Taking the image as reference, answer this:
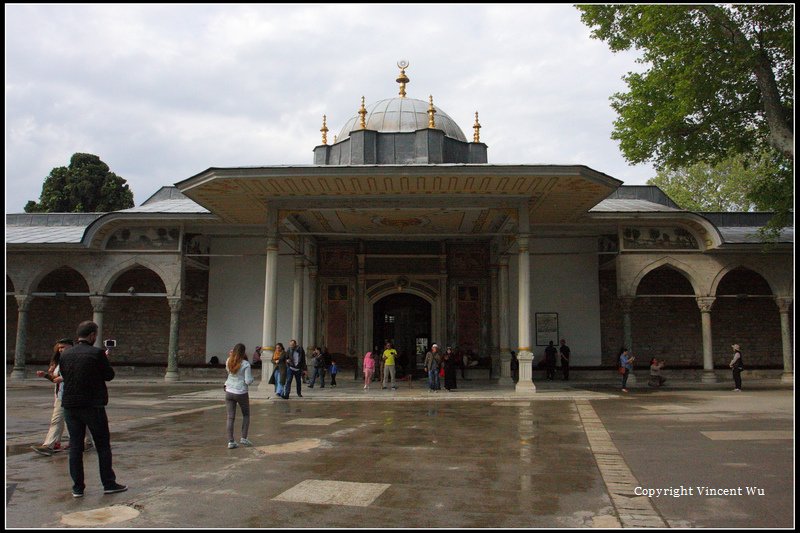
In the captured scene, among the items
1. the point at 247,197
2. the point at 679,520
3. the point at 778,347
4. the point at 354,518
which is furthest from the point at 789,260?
the point at 354,518

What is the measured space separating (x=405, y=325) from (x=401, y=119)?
23.0 feet

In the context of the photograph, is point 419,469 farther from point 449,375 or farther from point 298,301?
point 298,301

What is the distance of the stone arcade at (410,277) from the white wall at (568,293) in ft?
0.15

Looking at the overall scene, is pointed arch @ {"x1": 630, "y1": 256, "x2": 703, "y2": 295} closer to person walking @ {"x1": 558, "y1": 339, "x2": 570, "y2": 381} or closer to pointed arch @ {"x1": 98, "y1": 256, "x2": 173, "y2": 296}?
person walking @ {"x1": 558, "y1": 339, "x2": 570, "y2": 381}

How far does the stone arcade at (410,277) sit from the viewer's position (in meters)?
18.3

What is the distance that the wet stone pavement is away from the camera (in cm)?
430

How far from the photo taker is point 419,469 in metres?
5.93

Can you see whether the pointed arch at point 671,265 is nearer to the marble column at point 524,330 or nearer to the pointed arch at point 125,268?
the marble column at point 524,330

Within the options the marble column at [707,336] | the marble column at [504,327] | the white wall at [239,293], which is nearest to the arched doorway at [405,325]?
the marble column at [504,327]

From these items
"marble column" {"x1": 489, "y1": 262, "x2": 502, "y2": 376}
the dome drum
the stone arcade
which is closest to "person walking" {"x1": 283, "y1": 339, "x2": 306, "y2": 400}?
the stone arcade

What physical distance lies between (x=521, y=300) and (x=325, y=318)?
25.6 ft

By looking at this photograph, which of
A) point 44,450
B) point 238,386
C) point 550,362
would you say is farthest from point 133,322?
point 238,386

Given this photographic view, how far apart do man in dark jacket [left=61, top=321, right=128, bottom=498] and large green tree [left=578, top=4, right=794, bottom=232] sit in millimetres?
10654

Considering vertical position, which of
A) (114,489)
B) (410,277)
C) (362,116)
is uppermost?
(362,116)
